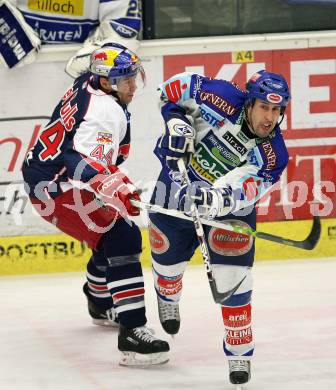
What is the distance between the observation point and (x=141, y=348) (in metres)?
4.61

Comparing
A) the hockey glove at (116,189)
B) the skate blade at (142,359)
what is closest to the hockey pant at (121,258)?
the skate blade at (142,359)

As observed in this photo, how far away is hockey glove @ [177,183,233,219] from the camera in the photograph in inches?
165

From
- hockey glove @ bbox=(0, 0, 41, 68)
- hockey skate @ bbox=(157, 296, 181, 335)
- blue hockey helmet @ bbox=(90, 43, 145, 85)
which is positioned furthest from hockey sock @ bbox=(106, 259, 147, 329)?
hockey glove @ bbox=(0, 0, 41, 68)

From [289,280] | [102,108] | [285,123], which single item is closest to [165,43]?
[285,123]

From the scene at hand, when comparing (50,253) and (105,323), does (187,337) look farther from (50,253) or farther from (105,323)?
(50,253)

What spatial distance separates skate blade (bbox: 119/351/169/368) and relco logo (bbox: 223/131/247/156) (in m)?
0.86

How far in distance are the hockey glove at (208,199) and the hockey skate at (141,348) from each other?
590mm

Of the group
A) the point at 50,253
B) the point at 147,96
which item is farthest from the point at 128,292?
the point at 147,96

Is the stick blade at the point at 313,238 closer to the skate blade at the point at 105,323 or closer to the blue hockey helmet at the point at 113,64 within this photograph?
the blue hockey helmet at the point at 113,64

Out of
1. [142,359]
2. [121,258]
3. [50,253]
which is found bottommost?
[50,253]

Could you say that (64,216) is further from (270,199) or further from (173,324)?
(270,199)

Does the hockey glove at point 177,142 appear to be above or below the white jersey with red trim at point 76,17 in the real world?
below

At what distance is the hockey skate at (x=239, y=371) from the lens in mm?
4266

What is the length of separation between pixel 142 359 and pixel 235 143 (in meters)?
0.93
